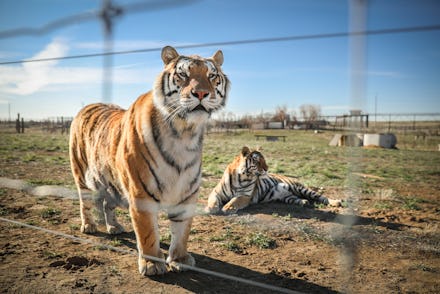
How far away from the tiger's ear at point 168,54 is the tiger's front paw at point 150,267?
71.0 inches

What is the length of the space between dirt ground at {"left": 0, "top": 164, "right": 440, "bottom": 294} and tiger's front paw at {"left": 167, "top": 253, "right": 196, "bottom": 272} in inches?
2.5

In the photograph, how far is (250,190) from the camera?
17.3 feet

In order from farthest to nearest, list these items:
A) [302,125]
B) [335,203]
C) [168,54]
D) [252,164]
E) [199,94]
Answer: [302,125], [335,203], [252,164], [168,54], [199,94]

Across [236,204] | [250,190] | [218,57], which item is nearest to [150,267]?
[218,57]

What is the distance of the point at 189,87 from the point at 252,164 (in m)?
2.93

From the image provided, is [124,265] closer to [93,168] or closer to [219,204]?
[93,168]

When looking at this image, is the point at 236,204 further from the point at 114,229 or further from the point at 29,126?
the point at 29,126

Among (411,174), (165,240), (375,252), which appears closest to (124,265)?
(165,240)

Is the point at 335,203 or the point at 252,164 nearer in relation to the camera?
the point at 252,164

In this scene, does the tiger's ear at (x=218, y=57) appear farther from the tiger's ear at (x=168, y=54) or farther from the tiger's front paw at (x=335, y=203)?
the tiger's front paw at (x=335, y=203)

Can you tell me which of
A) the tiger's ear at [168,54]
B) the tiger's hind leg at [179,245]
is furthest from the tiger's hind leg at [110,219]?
the tiger's ear at [168,54]

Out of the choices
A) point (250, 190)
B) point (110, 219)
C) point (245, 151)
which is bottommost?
point (110, 219)

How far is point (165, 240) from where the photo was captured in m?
3.64

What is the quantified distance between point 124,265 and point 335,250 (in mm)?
2244
